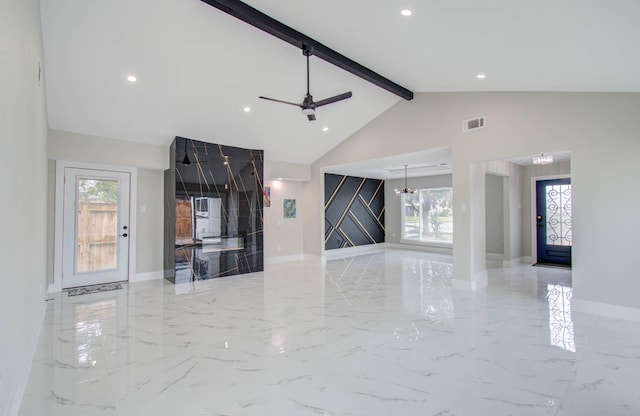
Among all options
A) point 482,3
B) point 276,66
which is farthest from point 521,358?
point 276,66

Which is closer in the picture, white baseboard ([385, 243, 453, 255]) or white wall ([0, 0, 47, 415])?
white wall ([0, 0, 47, 415])

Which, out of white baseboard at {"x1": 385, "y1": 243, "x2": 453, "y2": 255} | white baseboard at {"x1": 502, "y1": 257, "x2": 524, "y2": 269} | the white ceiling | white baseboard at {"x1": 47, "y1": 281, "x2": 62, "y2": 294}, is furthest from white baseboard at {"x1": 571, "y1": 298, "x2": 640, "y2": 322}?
white baseboard at {"x1": 47, "y1": 281, "x2": 62, "y2": 294}

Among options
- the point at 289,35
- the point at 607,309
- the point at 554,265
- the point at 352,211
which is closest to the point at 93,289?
the point at 289,35

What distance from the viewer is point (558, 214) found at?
24.9 feet

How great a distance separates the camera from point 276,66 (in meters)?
4.80

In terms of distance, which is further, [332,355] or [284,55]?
[284,55]

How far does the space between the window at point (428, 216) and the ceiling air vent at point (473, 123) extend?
508 centimetres

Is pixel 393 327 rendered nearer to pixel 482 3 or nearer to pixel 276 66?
pixel 482 3

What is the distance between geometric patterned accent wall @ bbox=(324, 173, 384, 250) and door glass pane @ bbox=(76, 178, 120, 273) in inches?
206

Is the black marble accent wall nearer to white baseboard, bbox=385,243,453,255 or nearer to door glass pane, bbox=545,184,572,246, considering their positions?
white baseboard, bbox=385,243,453,255

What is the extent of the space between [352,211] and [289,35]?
269 inches

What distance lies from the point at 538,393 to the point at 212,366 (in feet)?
8.44

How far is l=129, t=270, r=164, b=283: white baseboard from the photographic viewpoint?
6.13 metres

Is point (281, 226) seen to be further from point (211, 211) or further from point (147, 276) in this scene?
point (147, 276)
